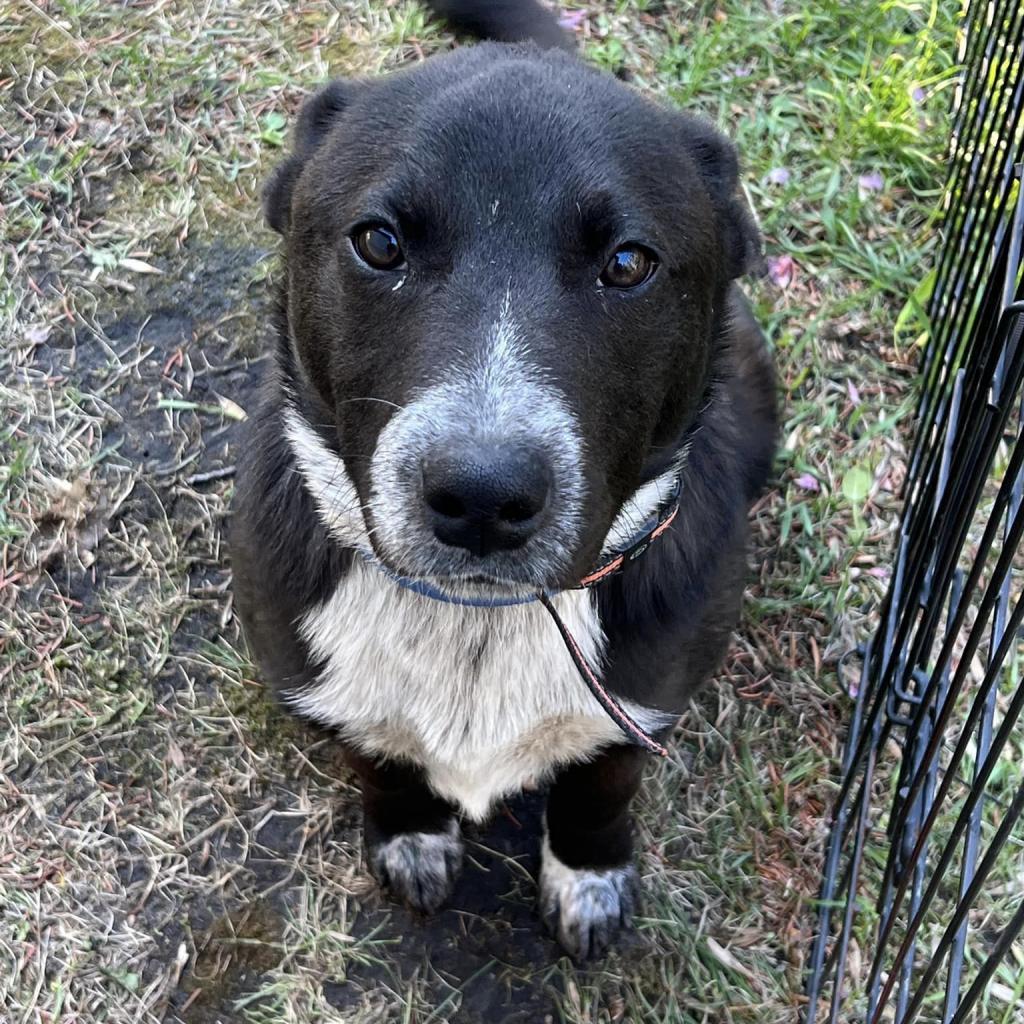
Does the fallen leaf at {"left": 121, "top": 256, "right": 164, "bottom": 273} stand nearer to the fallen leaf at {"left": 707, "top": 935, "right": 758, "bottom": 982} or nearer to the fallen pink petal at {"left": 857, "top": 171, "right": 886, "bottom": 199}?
the fallen pink petal at {"left": 857, "top": 171, "right": 886, "bottom": 199}

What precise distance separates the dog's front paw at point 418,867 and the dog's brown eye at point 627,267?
1.46 meters

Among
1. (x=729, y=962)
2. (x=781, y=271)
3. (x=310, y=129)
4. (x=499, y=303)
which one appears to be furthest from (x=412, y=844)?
(x=781, y=271)

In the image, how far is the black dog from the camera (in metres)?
1.67

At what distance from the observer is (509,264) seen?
5.53 ft

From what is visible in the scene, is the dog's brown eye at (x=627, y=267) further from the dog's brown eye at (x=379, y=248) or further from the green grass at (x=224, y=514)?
the green grass at (x=224, y=514)

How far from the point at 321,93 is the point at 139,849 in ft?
6.03

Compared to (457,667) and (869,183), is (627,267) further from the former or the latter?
(869,183)

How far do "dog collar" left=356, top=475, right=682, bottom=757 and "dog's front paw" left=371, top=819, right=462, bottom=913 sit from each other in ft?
2.30

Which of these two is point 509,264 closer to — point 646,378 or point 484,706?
point 646,378

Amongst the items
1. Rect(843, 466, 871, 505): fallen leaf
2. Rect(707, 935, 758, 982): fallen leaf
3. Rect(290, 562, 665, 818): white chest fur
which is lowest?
Rect(707, 935, 758, 982): fallen leaf

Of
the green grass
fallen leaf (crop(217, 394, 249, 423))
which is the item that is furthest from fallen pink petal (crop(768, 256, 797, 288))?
fallen leaf (crop(217, 394, 249, 423))

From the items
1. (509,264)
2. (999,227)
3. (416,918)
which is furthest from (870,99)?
(416,918)

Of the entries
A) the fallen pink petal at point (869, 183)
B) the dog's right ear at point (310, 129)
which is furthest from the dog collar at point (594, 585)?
the fallen pink petal at point (869, 183)

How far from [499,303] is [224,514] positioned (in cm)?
168
